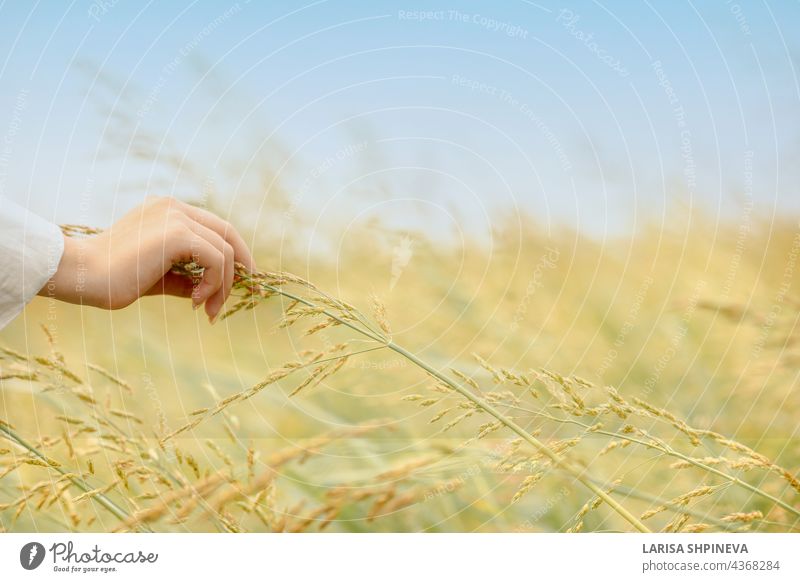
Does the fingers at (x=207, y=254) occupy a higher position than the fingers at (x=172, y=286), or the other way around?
the fingers at (x=207, y=254)

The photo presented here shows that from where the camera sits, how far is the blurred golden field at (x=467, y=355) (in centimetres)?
92

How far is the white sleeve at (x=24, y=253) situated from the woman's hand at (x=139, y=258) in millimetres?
15

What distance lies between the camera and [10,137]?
3.12ft

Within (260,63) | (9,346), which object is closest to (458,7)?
(260,63)

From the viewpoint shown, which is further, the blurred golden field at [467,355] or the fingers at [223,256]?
the blurred golden field at [467,355]

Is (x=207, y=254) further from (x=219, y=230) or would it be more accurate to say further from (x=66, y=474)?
(x=66, y=474)

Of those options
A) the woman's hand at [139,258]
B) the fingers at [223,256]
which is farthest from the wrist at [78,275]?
the fingers at [223,256]

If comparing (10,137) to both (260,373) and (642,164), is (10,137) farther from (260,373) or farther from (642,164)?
(642,164)

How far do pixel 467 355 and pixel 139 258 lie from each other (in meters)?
0.42
